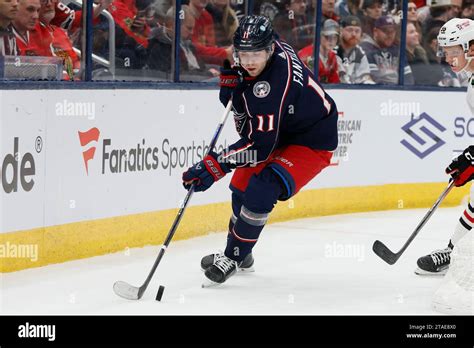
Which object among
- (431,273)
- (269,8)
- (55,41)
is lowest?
(431,273)

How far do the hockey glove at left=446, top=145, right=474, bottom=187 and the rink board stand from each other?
71.8 inches

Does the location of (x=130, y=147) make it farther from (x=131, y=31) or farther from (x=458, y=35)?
(x=458, y=35)

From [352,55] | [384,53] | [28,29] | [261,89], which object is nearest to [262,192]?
[261,89]

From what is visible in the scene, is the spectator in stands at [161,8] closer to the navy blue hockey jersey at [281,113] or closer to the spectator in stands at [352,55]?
the navy blue hockey jersey at [281,113]

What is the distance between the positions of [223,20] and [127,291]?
9.47 ft

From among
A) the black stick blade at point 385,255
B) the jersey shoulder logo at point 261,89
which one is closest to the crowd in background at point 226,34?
the jersey shoulder logo at point 261,89

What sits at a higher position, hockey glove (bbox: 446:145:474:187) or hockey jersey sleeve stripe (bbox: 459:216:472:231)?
hockey glove (bbox: 446:145:474:187)

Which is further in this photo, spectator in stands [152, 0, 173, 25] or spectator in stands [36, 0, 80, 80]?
spectator in stands [152, 0, 173, 25]

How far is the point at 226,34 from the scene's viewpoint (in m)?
7.39

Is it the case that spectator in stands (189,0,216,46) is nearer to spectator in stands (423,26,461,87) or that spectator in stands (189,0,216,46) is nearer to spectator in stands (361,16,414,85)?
spectator in stands (361,16,414,85)

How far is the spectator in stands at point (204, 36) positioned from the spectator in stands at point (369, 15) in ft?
5.46

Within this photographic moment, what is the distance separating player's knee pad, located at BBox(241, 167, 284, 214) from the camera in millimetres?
5160

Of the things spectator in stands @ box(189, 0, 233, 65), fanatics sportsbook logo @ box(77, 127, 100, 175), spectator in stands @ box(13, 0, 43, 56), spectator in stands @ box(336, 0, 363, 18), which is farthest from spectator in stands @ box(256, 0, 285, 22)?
spectator in stands @ box(13, 0, 43, 56)

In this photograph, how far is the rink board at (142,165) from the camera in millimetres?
5488
